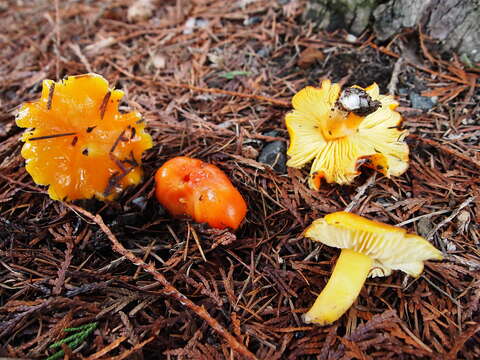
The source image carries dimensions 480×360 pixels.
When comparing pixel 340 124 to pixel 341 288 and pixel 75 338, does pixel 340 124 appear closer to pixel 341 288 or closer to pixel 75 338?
pixel 341 288

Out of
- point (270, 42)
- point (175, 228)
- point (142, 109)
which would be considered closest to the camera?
point (175, 228)

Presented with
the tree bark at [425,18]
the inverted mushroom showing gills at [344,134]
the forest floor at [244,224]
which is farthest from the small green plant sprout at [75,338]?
the tree bark at [425,18]

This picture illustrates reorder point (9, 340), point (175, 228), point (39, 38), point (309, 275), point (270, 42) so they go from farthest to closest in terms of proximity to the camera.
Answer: point (39, 38) → point (270, 42) → point (175, 228) → point (309, 275) → point (9, 340)

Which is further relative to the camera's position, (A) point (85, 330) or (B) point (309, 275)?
(B) point (309, 275)

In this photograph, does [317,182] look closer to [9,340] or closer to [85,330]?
[85,330]

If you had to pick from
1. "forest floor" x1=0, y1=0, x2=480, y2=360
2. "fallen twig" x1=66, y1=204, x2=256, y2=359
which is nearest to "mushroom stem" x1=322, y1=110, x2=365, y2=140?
"forest floor" x1=0, y1=0, x2=480, y2=360

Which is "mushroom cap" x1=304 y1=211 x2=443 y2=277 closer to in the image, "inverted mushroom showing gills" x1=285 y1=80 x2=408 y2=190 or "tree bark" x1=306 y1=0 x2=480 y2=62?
"inverted mushroom showing gills" x1=285 y1=80 x2=408 y2=190

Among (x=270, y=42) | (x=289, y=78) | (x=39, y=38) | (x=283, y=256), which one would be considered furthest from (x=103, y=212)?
(x=39, y=38)
